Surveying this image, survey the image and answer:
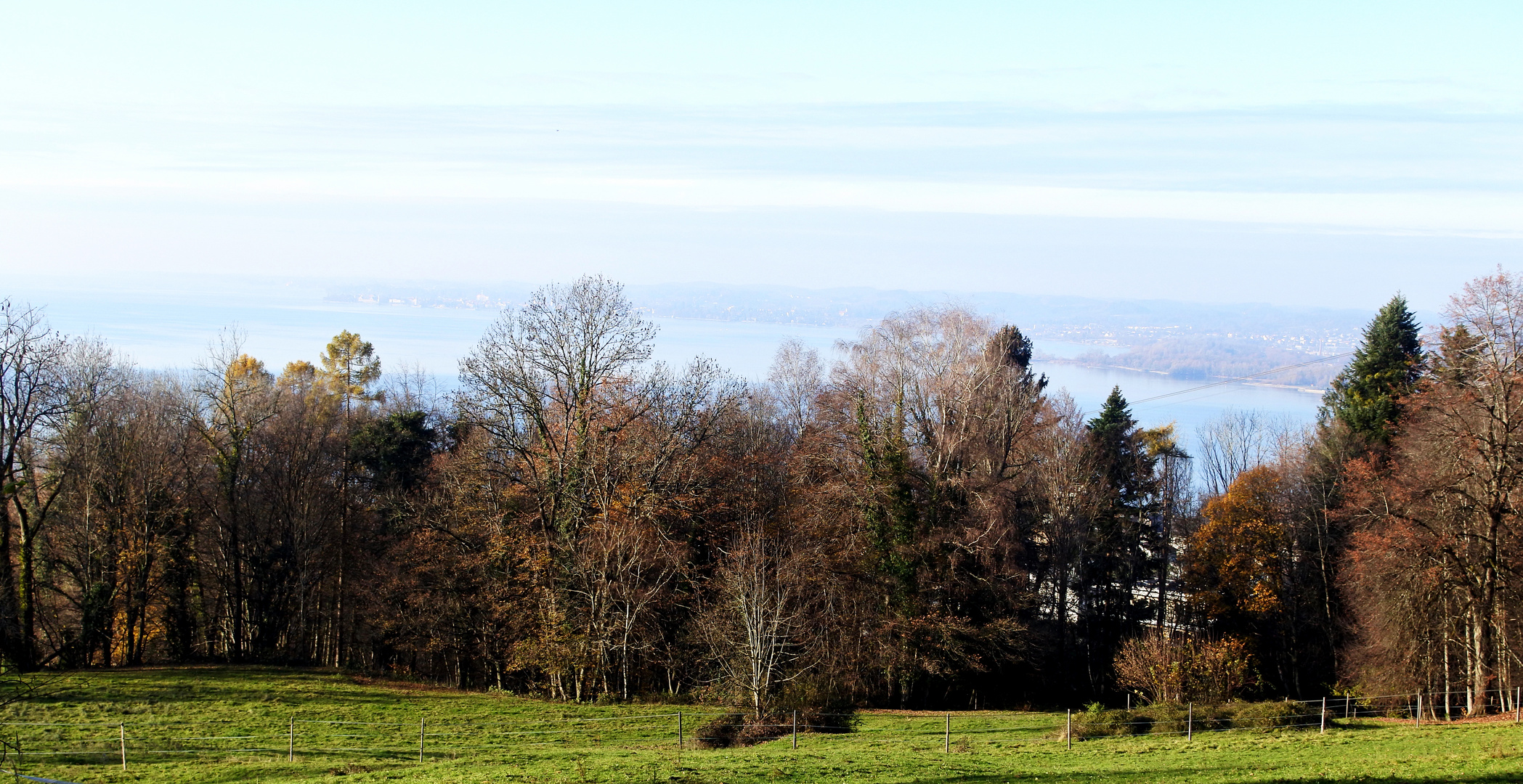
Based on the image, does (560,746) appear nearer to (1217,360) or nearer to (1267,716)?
(1267,716)

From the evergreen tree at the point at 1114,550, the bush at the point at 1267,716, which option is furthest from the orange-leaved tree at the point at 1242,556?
the bush at the point at 1267,716

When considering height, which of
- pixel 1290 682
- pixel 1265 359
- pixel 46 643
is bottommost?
pixel 1290 682

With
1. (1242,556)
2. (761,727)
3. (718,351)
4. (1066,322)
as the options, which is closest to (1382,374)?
(1242,556)

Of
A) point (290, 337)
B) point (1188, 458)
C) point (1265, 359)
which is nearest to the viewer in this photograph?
point (1188, 458)

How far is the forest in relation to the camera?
29.5 metres

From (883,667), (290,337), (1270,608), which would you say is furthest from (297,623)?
(290,337)

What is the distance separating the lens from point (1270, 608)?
133ft

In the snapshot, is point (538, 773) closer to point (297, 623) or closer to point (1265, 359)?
point (297, 623)

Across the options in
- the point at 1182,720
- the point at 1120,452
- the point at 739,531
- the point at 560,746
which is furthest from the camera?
the point at 1120,452

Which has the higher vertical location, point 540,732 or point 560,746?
point 560,746

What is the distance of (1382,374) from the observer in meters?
40.3

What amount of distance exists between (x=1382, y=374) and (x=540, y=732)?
1435 inches

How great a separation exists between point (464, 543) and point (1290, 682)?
35.8 meters

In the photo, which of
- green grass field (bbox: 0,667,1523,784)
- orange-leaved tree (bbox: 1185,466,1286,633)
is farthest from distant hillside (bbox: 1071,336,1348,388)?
green grass field (bbox: 0,667,1523,784)
